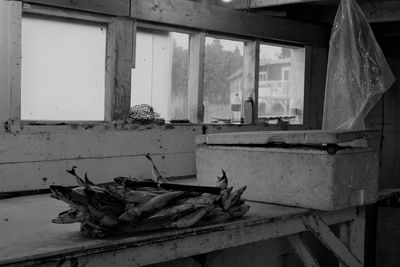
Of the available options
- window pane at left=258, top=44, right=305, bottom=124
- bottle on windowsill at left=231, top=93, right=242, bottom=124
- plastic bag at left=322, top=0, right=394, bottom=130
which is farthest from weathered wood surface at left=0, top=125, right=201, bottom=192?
plastic bag at left=322, top=0, right=394, bottom=130

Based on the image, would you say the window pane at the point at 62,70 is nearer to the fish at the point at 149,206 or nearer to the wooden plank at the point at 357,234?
the fish at the point at 149,206

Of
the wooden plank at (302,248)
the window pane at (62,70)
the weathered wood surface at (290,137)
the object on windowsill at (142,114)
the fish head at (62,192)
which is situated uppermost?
the window pane at (62,70)

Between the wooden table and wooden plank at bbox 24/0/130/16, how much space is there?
1193 millimetres

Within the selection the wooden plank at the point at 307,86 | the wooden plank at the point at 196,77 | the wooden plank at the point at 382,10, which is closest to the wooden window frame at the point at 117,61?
the wooden plank at the point at 196,77

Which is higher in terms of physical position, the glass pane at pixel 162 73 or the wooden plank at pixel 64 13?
the wooden plank at pixel 64 13

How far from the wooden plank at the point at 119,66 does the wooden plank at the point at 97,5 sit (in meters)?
0.08

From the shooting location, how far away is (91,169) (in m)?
3.41

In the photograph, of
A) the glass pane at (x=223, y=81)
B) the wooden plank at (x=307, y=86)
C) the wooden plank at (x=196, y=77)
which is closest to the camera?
the wooden plank at (x=196, y=77)

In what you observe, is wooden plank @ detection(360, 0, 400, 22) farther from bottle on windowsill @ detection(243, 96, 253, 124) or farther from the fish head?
the fish head

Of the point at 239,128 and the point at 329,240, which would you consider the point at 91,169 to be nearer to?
the point at 239,128

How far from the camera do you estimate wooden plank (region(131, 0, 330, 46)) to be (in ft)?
12.0

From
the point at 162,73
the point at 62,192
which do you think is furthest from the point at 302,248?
the point at 162,73

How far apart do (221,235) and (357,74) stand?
6.89 feet

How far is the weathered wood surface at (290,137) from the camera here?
8.95ft
